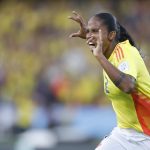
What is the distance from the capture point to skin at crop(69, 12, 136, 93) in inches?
215

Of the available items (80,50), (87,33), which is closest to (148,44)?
(80,50)

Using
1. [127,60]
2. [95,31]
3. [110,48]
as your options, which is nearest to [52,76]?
[110,48]

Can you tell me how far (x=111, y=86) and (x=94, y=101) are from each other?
9472 mm

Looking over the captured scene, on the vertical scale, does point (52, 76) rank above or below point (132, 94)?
above

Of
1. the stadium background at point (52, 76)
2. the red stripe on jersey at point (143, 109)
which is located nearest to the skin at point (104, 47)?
the red stripe on jersey at point (143, 109)

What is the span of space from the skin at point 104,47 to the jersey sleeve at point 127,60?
0.31 ft

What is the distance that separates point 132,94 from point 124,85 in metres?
0.43

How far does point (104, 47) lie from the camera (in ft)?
19.8

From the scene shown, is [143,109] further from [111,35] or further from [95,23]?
[95,23]

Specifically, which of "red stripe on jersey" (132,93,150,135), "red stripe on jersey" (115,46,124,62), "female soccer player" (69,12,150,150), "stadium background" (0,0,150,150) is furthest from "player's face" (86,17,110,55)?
"stadium background" (0,0,150,150)

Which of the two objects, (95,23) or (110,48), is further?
(110,48)

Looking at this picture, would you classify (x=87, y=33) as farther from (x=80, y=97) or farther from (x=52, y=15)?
(x=52, y=15)

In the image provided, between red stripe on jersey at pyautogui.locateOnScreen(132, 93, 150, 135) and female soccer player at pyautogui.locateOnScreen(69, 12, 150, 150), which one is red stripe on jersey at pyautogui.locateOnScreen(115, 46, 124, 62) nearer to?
female soccer player at pyautogui.locateOnScreen(69, 12, 150, 150)

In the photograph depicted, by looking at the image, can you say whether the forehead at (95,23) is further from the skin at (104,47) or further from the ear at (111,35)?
the ear at (111,35)
